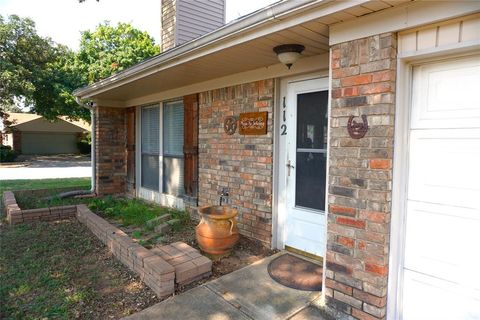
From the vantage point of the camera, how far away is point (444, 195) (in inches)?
78.7

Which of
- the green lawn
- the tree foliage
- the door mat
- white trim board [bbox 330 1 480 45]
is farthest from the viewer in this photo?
the tree foliage

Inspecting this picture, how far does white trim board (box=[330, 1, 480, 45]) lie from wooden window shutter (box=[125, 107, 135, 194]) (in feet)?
17.5

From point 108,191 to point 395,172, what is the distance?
6236mm

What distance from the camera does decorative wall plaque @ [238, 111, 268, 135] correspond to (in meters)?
3.69

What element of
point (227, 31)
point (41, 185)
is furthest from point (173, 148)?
point (41, 185)

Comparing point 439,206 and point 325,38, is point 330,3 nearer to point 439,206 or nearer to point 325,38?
point 325,38

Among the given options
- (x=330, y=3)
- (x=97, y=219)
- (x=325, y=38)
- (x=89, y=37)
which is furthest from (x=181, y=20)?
(x=89, y=37)

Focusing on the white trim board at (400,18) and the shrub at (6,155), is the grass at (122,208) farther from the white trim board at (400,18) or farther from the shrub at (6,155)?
the shrub at (6,155)

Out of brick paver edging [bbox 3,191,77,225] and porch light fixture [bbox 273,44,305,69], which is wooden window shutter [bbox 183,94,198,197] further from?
porch light fixture [bbox 273,44,305,69]

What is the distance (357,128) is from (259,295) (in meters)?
1.60

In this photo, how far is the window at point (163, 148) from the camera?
546 centimetres

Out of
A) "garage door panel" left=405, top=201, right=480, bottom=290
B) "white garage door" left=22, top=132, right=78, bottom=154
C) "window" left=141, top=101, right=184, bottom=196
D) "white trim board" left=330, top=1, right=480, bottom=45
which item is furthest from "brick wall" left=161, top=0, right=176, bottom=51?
"white garage door" left=22, top=132, right=78, bottom=154

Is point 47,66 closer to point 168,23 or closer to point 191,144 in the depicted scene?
point 168,23

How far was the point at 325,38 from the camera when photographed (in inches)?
104
